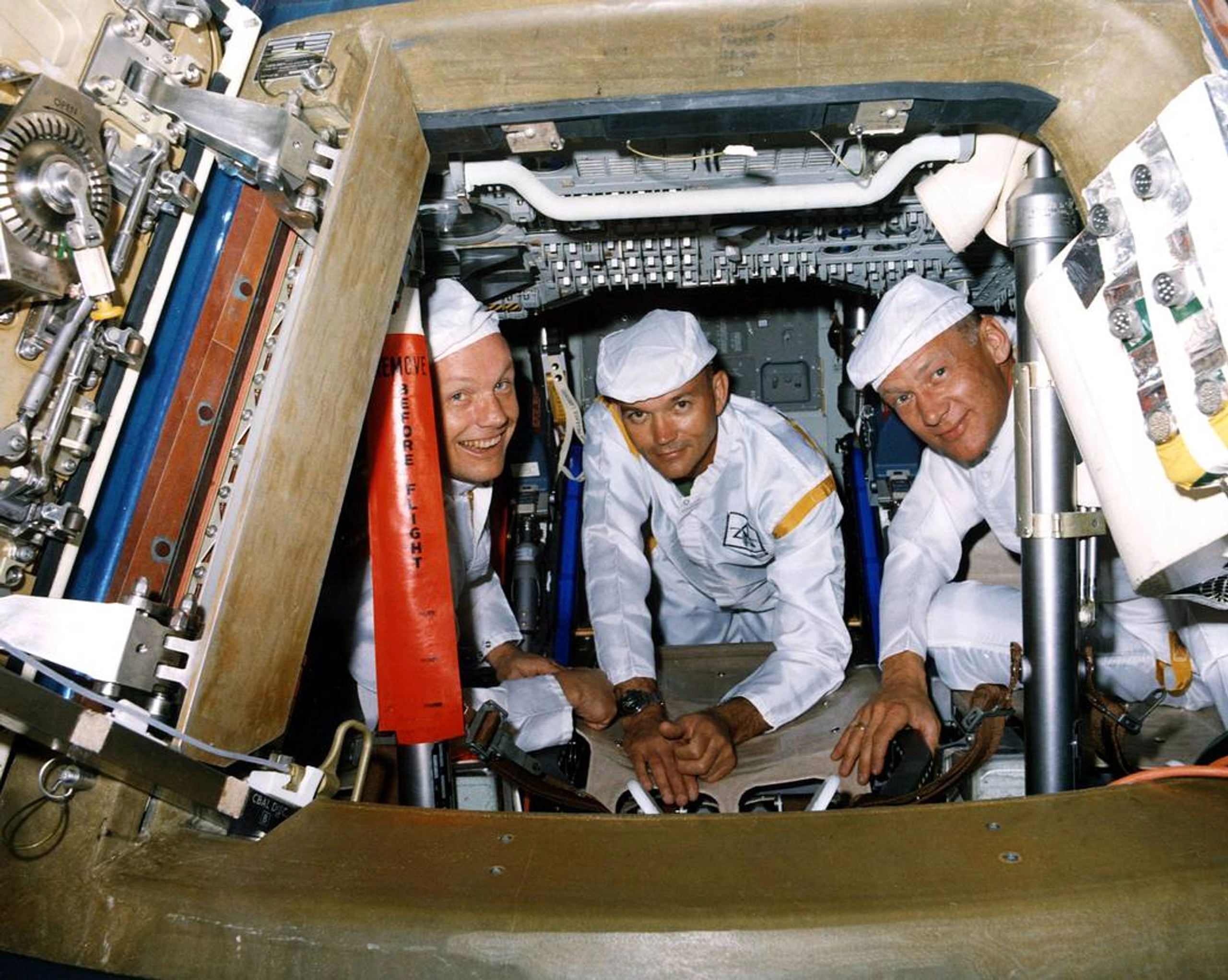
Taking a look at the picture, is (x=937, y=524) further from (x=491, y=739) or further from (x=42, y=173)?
(x=42, y=173)

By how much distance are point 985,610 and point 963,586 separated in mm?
158

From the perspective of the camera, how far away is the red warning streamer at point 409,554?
5.64 feet

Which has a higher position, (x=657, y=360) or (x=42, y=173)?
(x=657, y=360)

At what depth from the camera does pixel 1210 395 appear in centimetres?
87

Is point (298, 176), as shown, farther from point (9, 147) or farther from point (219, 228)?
point (9, 147)

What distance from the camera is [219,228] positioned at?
1.25m

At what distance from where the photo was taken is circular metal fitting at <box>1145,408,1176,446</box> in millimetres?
940

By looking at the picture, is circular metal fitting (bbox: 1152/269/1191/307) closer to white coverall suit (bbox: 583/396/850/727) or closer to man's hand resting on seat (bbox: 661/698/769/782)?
man's hand resting on seat (bbox: 661/698/769/782)

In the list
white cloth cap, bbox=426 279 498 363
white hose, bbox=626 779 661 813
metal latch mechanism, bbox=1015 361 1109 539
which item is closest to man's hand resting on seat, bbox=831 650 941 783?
white hose, bbox=626 779 661 813

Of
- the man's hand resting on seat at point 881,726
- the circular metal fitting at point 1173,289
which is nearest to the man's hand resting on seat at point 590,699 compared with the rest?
the man's hand resting on seat at point 881,726

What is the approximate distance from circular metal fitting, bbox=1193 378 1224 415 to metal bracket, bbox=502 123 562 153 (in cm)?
106

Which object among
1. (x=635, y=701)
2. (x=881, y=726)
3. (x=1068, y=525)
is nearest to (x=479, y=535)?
(x=635, y=701)

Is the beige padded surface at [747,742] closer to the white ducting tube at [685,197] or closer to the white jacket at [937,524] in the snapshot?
the white jacket at [937,524]

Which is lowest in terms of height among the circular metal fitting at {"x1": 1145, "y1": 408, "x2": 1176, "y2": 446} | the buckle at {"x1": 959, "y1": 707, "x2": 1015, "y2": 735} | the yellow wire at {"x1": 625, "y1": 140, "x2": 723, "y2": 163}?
the buckle at {"x1": 959, "y1": 707, "x2": 1015, "y2": 735}
